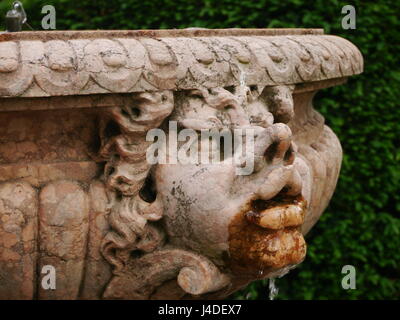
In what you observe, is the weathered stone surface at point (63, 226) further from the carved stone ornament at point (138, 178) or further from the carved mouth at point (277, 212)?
the carved mouth at point (277, 212)

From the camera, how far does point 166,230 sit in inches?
81.1

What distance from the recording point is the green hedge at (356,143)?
375 centimetres

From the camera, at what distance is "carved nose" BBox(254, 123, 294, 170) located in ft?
6.22

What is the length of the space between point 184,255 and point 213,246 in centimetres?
11

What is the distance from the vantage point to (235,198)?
1.93 metres

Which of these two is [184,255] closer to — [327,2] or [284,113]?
[284,113]

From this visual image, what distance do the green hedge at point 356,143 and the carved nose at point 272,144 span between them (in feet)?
6.14

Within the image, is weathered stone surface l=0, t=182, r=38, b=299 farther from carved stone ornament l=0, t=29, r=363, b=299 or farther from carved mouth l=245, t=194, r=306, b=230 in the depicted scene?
carved mouth l=245, t=194, r=306, b=230

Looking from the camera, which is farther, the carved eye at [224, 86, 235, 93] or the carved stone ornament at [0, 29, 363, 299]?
the carved eye at [224, 86, 235, 93]

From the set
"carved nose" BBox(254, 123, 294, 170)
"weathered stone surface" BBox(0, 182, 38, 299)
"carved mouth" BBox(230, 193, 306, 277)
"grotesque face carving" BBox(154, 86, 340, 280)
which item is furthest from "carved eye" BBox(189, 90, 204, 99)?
"weathered stone surface" BBox(0, 182, 38, 299)

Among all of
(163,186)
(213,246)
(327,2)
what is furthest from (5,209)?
(327,2)

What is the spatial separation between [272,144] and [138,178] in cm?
39

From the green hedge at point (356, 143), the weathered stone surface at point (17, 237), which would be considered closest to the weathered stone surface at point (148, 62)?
the weathered stone surface at point (17, 237)

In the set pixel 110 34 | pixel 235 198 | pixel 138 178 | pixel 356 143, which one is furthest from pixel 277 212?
pixel 356 143
